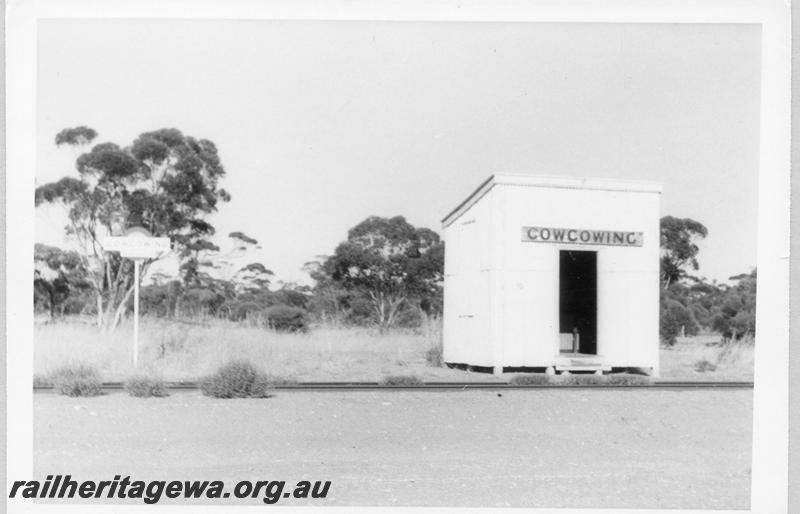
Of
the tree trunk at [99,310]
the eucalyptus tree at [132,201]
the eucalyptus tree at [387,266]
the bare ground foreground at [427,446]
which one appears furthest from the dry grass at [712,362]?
the tree trunk at [99,310]

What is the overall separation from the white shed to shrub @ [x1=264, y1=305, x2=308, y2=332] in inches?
290

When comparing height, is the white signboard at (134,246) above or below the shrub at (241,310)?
above

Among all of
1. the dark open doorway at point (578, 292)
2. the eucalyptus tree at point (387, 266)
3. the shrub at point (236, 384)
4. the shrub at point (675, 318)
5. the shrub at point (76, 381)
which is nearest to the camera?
the shrub at point (76, 381)

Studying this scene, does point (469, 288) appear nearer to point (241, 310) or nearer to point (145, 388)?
point (145, 388)

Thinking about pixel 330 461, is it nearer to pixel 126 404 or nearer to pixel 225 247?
pixel 126 404

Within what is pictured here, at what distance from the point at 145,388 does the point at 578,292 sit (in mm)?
9320

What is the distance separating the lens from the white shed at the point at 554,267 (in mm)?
13094

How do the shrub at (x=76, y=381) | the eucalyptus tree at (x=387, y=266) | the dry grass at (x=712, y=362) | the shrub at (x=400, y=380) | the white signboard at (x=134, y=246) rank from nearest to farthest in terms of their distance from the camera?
the shrub at (x=76, y=381) < the shrub at (x=400, y=380) < the white signboard at (x=134, y=246) < the dry grass at (x=712, y=362) < the eucalyptus tree at (x=387, y=266)

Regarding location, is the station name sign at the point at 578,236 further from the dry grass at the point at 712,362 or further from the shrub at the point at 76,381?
the shrub at the point at 76,381

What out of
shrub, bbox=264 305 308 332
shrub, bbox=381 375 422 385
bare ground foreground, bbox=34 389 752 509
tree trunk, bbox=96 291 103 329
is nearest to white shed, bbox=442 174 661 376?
shrub, bbox=381 375 422 385

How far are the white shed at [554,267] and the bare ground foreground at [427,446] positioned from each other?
3164 mm

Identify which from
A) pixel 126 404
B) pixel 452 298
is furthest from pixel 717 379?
pixel 126 404

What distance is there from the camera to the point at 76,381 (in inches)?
390

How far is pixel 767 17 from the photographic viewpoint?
759 cm
